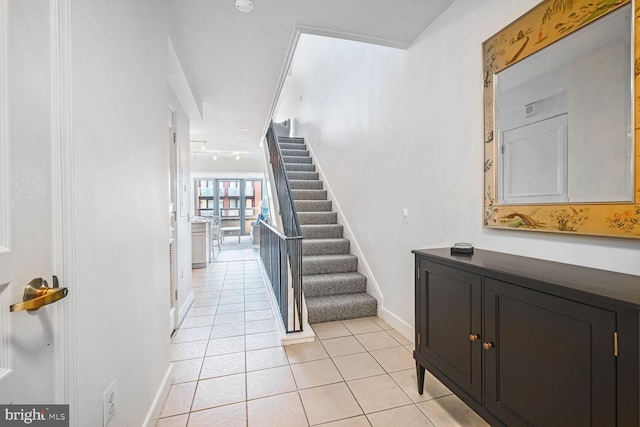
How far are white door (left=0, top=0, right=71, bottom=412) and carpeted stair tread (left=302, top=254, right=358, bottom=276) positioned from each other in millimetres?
2646

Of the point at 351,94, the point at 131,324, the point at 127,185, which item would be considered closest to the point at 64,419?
the point at 131,324

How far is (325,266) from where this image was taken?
11.5 ft

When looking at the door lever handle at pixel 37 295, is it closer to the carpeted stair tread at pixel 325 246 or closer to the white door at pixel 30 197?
the white door at pixel 30 197

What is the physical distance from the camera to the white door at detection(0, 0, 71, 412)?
0.68 m

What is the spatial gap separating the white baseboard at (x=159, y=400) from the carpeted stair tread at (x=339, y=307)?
138cm

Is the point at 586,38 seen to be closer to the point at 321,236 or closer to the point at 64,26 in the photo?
the point at 64,26

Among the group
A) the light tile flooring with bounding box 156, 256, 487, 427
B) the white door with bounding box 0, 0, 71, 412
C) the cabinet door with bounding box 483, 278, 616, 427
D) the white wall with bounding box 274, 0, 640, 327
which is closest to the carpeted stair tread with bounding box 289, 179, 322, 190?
the white wall with bounding box 274, 0, 640, 327

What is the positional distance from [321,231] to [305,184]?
1.26 metres

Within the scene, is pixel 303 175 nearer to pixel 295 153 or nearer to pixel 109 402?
pixel 295 153

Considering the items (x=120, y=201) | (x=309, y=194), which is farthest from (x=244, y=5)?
(x=309, y=194)

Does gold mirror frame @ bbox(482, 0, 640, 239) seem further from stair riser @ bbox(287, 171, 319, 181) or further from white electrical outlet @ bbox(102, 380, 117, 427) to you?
stair riser @ bbox(287, 171, 319, 181)

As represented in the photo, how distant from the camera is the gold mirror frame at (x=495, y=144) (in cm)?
109

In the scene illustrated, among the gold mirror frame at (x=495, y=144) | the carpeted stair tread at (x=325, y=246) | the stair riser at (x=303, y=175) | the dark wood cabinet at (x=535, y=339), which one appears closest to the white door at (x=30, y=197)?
the dark wood cabinet at (x=535, y=339)

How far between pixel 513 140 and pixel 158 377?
99.5 inches
